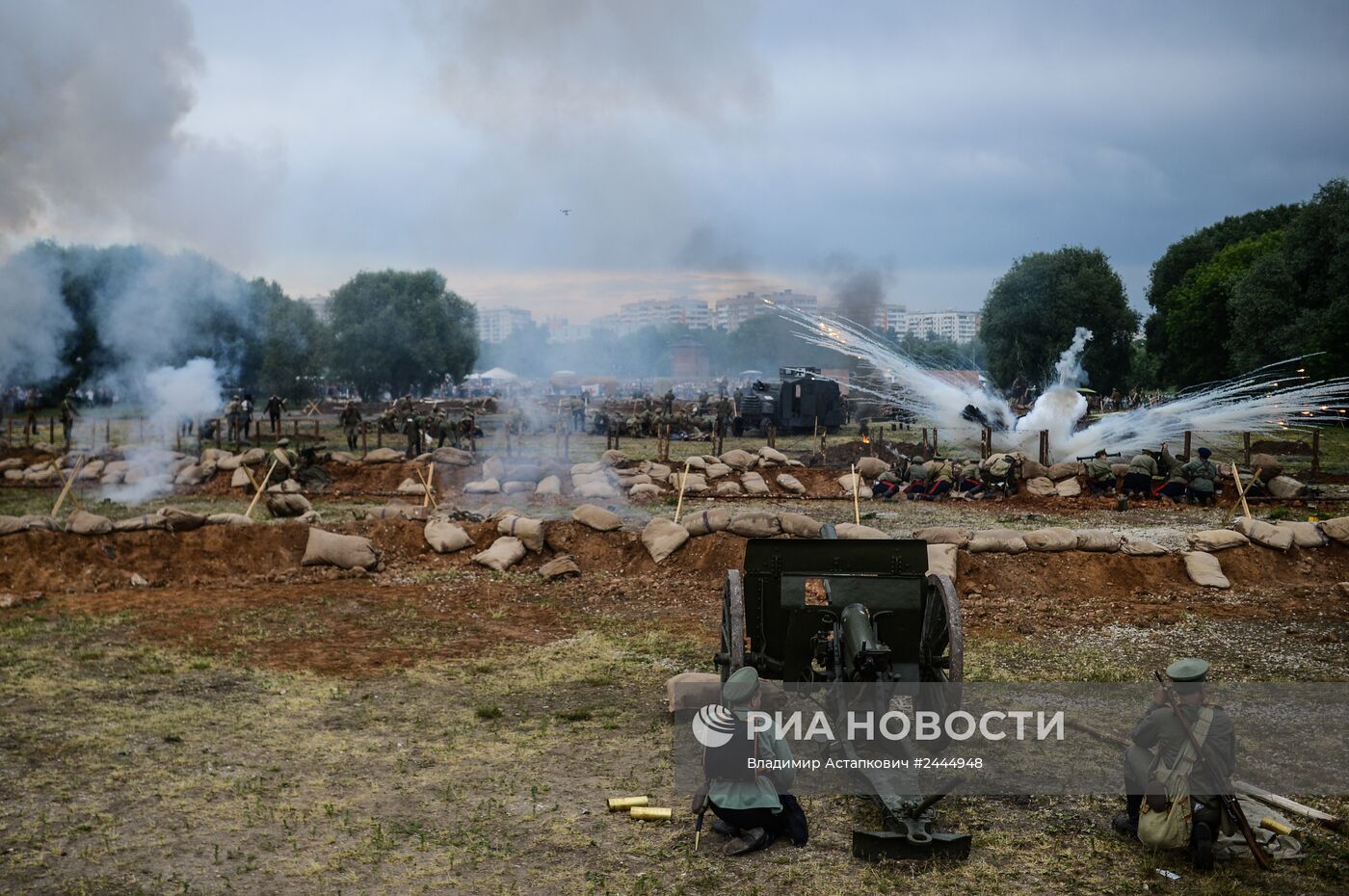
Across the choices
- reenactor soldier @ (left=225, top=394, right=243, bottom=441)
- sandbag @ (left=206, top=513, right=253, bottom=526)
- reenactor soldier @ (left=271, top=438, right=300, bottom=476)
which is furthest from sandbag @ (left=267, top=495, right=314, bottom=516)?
reenactor soldier @ (left=225, top=394, right=243, bottom=441)

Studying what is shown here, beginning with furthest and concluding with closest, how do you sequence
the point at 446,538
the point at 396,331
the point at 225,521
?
1. the point at 396,331
2. the point at 225,521
3. the point at 446,538

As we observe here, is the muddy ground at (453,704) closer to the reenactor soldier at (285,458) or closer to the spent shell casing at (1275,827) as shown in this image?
the spent shell casing at (1275,827)

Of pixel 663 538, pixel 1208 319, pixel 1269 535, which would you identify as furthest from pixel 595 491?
pixel 1208 319

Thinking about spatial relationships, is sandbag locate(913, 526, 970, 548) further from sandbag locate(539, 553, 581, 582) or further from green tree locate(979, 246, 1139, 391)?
green tree locate(979, 246, 1139, 391)

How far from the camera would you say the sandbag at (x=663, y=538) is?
51.8ft

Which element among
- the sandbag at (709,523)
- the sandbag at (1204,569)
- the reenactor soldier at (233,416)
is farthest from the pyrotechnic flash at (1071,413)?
the reenactor soldier at (233,416)

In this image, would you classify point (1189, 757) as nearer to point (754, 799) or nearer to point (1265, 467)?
point (754, 799)

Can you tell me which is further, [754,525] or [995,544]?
[754,525]

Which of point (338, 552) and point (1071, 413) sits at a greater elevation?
point (1071, 413)

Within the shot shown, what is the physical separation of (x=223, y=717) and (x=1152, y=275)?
77978mm

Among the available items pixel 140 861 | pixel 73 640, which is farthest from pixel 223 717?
pixel 73 640

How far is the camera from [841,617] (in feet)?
25.4

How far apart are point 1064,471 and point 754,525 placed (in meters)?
12.4

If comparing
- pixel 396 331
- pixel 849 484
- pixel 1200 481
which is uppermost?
pixel 396 331
